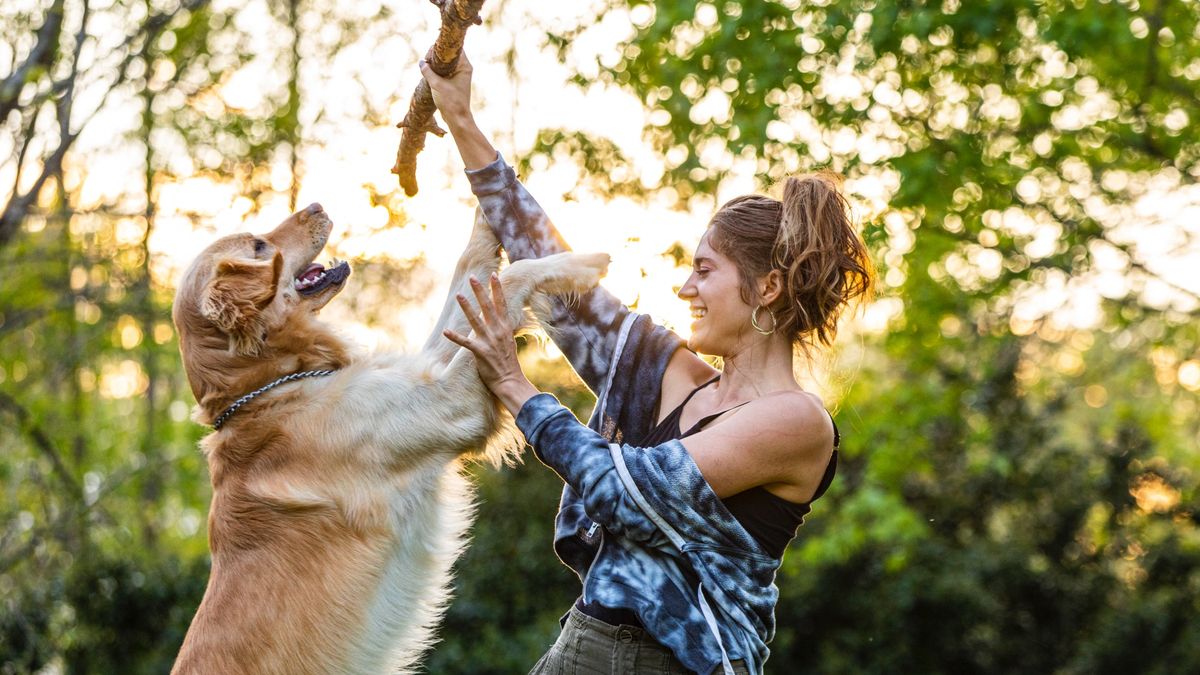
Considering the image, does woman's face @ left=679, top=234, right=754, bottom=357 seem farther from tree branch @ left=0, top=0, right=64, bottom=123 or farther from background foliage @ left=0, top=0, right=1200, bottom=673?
tree branch @ left=0, top=0, right=64, bottom=123

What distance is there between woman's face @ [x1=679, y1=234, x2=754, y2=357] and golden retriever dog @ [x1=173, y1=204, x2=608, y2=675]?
54 cm

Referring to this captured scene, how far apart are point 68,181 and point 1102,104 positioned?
820cm

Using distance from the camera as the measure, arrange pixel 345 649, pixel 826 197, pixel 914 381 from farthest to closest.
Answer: pixel 914 381, pixel 345 649, pixel 826 197

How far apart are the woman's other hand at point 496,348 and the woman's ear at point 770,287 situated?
56cm

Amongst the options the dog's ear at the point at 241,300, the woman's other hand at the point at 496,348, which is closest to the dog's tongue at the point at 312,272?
the dog's ear at the point at 241,300

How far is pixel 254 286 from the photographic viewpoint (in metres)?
3.42

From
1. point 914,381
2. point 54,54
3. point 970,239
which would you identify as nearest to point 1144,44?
point 970,239

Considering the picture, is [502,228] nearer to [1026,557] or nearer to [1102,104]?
[1102,104]

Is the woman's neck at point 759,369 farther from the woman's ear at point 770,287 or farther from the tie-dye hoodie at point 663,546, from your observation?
the tie-dye hoodie at point 663,546

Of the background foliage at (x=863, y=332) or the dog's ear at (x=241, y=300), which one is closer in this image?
the dog's ear at (x=241, y=300)

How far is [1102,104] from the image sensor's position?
26.2 ft

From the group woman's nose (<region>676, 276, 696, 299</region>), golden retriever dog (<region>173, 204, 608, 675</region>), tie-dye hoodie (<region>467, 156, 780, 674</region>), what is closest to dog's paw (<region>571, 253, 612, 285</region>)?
golden retriever dog (<region>173, 204, 608, 675</region>)

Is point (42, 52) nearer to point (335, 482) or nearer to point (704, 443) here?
point (335, 482)

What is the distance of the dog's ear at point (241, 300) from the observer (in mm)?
3371
